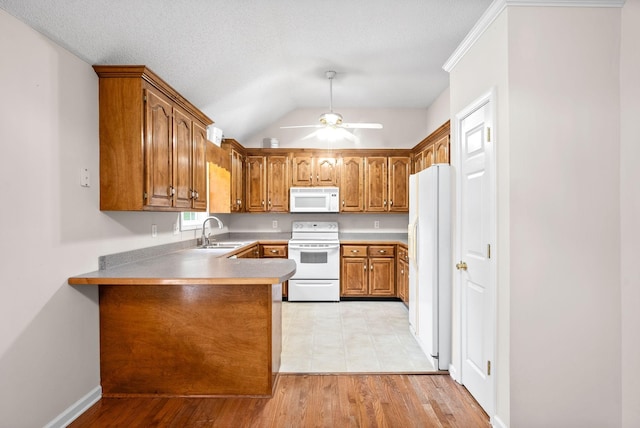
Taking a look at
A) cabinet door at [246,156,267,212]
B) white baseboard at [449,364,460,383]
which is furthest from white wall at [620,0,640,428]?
cabinet door at [246,156,267,212]

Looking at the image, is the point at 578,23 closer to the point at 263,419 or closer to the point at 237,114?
the point at 263,419

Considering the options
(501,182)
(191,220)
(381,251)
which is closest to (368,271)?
(381,251)

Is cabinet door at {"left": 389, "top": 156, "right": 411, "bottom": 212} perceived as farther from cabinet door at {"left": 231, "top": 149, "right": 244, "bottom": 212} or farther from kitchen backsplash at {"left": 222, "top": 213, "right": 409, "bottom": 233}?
cabinet door at {"left": 231, "top": 149, "right": 244, "bottom": 212}

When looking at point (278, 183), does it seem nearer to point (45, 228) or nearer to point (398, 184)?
point (398, 184)

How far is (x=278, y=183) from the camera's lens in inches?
210

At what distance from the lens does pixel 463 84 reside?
2.66m

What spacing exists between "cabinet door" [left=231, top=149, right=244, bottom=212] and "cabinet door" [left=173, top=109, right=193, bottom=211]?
162 centimetres

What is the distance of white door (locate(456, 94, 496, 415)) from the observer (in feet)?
7.20

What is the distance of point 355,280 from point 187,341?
9.92ft

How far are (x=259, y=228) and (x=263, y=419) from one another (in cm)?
370

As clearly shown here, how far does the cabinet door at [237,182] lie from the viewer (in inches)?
187

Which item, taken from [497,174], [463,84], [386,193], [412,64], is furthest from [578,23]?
[386,193]

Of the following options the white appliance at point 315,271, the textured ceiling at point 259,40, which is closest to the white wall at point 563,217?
the textured ceiling at point 259,40

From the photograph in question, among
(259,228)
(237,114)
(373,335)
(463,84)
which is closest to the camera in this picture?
(463,84)
